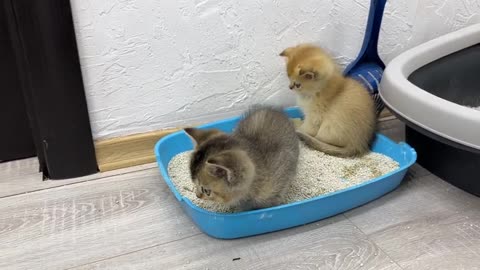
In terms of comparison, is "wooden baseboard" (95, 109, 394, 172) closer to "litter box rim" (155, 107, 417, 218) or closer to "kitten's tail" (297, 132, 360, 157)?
"litter box rim" (155, 107, 417, 218)

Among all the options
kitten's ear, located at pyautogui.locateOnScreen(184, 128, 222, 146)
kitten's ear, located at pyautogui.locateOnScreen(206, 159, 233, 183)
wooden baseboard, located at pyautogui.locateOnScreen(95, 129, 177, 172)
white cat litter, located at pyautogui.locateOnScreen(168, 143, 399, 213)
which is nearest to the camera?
kitten's ear, located at pyautogui.locateOnScreen(206, 159, 233, 183)

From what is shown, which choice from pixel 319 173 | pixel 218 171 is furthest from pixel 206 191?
pixel 319 173

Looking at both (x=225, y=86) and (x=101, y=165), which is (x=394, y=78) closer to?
(x=225, y=86)

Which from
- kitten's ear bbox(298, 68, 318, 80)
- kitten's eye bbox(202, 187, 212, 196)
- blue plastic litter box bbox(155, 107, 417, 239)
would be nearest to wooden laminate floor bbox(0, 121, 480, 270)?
blue plastic litter box bbox(155, 107, 417, 239)

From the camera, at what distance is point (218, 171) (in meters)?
0.74

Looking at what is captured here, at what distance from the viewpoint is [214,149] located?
0.78 metres

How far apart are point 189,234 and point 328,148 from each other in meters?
0.43

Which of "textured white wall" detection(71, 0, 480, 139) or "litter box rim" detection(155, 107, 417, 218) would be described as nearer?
"litter box rim" detection(155, 107, 417, 218)

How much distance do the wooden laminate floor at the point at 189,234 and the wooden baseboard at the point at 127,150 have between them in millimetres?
67

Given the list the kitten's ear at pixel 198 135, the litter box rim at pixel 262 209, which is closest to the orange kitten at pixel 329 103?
the litter box rim at pixel 262 209

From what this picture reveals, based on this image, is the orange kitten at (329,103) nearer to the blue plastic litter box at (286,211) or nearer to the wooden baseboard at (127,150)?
the blue plastic litter box at (286,211)

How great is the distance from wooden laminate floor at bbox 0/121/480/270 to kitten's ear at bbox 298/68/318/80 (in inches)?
12.8

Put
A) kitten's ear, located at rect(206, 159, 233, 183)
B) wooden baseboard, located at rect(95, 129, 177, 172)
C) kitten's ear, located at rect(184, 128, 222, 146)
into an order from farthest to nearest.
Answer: wooden baseboard, located at rect(95, 129, 177, 172), kitten's ear, located at rect(184, 128, 222, 146), kitten's ear, located at rect(206, 159, 233, 183)

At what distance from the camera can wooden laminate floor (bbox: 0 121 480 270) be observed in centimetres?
85
